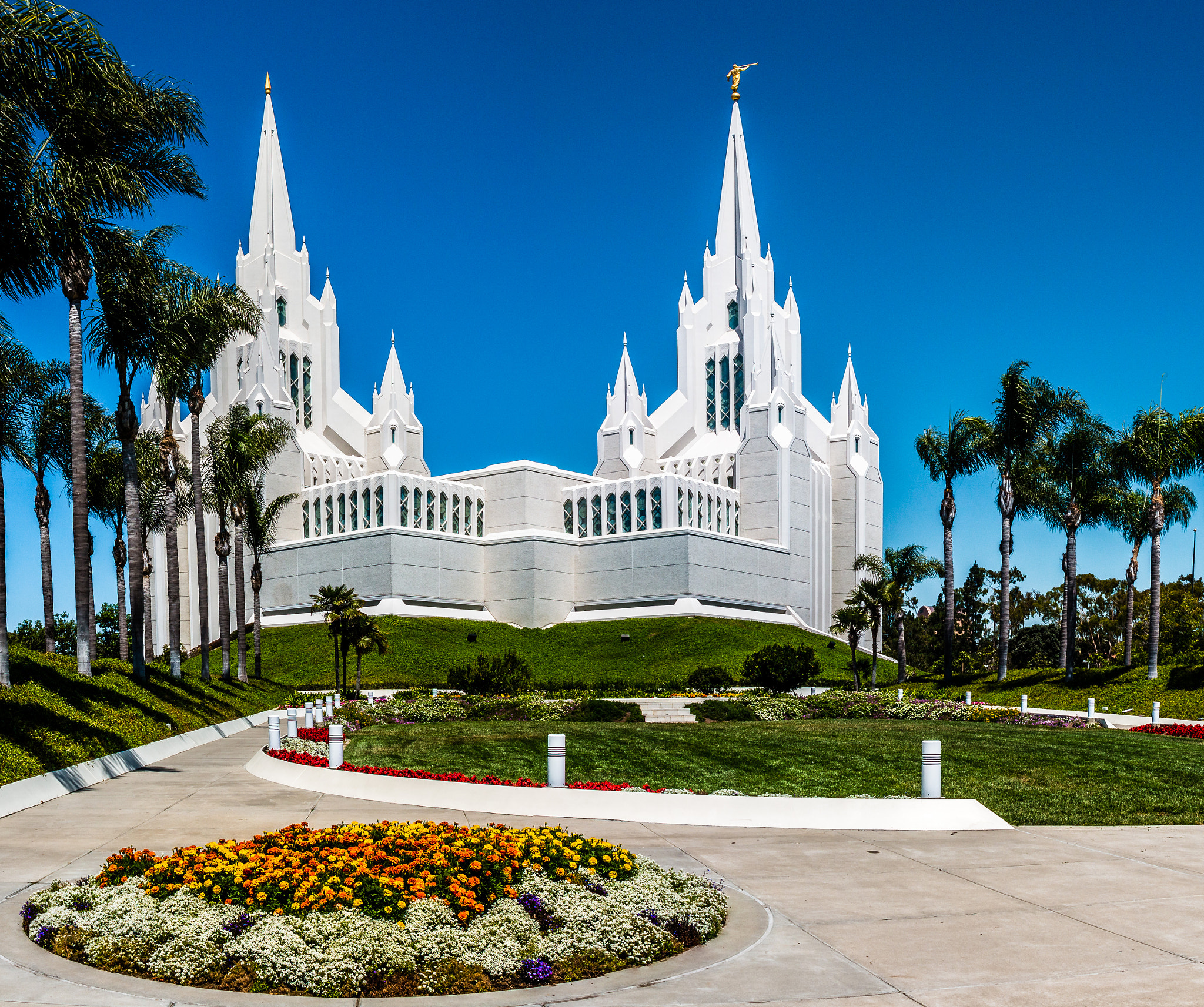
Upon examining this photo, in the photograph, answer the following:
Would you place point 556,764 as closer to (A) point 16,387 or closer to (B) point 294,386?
(A) point 16,387

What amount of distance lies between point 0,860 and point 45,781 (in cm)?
583

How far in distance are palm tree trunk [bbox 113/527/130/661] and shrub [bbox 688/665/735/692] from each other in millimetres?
22940

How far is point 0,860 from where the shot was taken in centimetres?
1040

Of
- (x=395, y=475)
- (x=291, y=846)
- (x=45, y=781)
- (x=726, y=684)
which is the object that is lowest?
(x=726, y=684)

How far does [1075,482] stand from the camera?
152 feet

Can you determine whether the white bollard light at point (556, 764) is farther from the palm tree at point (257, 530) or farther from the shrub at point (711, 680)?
the palm tree at point (257, 530)

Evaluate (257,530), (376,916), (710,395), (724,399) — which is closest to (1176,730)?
(376,916)

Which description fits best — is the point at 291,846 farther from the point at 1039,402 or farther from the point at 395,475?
the point at 395,475

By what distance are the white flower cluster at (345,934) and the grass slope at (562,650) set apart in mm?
45720

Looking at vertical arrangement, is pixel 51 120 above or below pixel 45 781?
above

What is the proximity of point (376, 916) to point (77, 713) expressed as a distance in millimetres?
16541

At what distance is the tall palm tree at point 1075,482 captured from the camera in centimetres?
4544

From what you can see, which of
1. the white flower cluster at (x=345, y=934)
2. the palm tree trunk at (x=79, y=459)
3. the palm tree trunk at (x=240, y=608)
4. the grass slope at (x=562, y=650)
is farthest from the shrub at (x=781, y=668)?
the white flower cluster at (x=345, y=934)

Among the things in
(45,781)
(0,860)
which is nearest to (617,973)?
(0,860)
